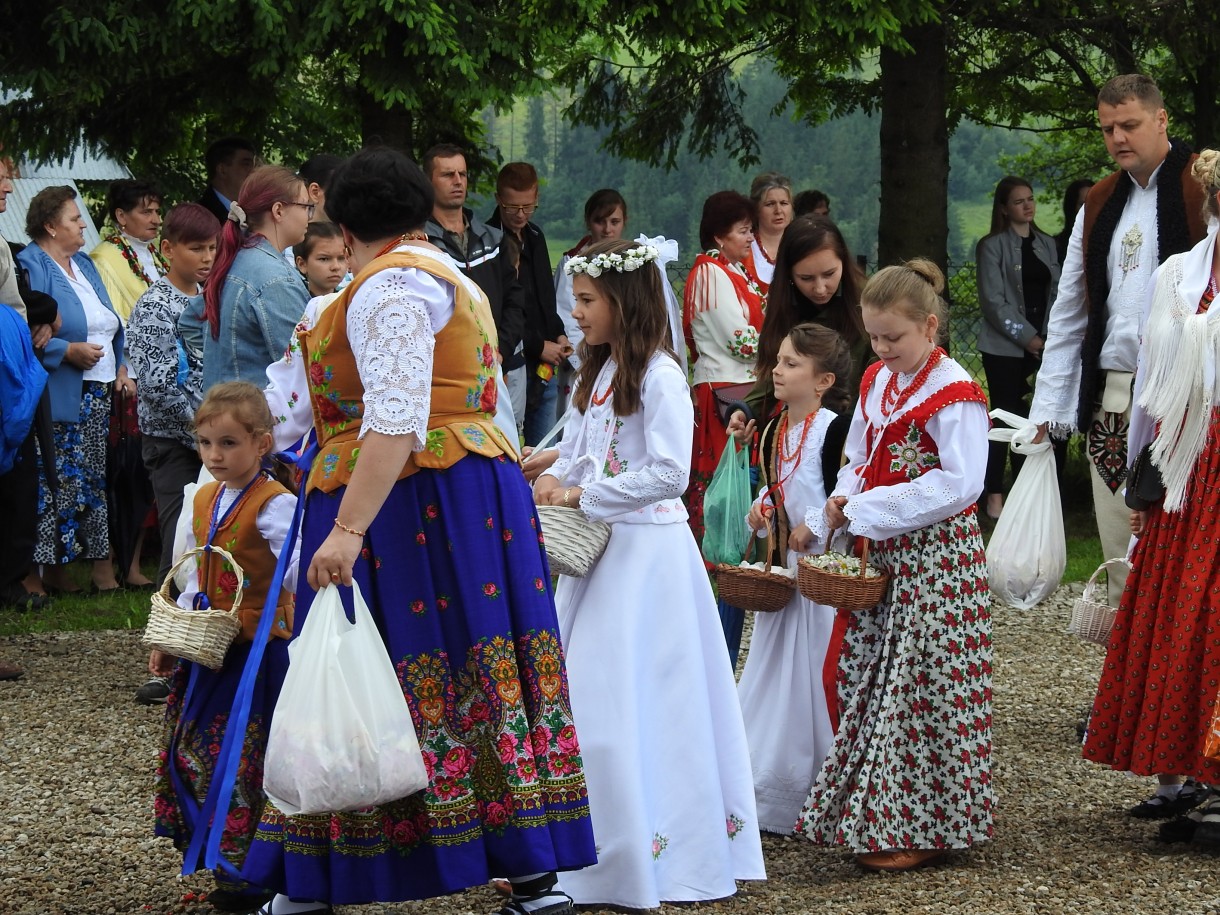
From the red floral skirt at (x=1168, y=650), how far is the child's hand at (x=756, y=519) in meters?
1.16

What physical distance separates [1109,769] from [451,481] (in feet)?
10.7

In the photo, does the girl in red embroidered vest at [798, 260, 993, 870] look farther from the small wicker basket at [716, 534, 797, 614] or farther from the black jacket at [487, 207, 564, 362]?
the black jacket at [487, 207, 564, 362]

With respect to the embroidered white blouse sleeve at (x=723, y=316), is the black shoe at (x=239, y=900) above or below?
below

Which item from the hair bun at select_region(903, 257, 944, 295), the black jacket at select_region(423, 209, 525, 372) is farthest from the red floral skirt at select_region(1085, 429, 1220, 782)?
the black jacket at select_region(423, 209, 525, 372)

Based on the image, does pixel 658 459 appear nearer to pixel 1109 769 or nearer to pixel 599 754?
pixel 599 754

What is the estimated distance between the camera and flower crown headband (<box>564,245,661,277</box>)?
4520 millimetres

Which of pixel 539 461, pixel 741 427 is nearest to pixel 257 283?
pixel 539 461

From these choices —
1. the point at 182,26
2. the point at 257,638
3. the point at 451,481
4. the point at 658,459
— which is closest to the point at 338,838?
the point at 257,638

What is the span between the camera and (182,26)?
8.51m

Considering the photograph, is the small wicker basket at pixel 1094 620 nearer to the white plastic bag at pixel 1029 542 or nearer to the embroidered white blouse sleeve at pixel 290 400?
the white plastic bag at pixel 1029 542

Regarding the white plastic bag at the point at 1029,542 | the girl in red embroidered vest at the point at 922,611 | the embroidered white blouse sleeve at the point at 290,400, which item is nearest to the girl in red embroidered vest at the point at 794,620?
the girl in red embroidered vest at the point at 922,611

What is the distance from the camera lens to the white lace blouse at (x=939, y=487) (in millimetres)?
4621

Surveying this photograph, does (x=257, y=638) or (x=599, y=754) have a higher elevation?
(x=257, y=638)

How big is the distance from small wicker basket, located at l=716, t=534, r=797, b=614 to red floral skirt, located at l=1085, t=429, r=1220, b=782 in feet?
3.45
